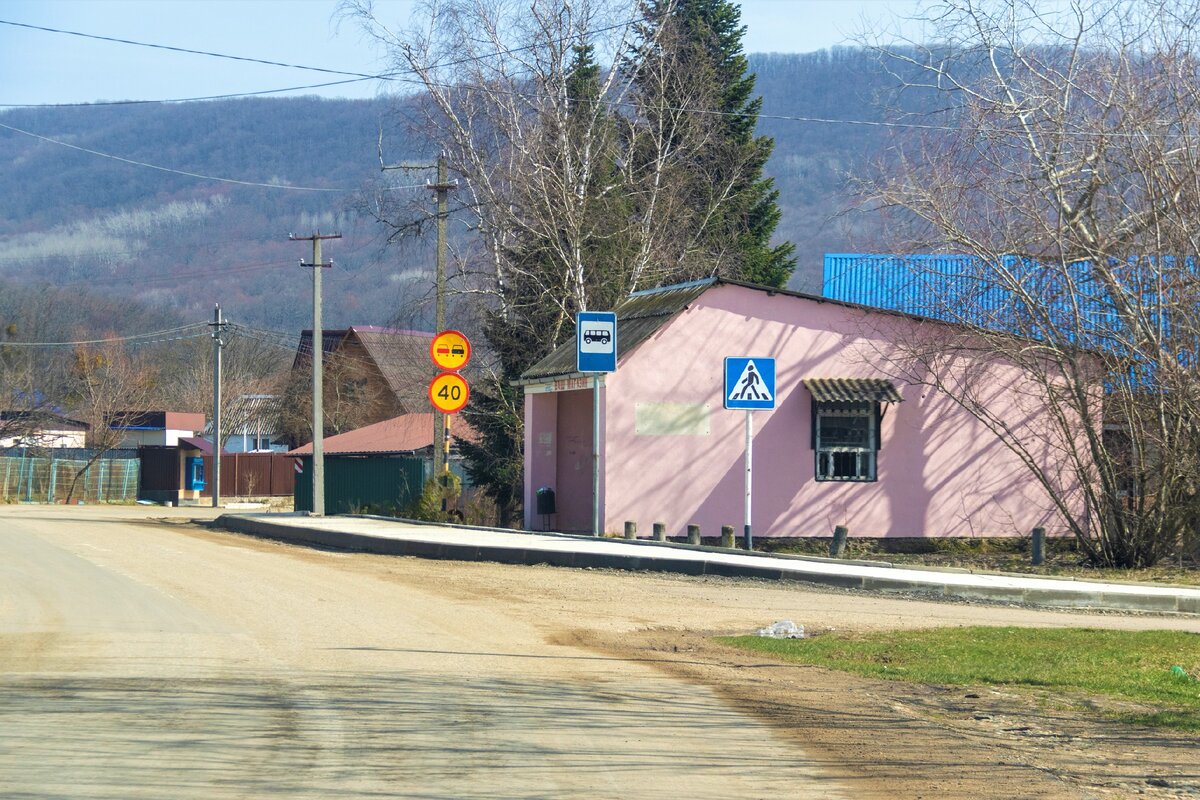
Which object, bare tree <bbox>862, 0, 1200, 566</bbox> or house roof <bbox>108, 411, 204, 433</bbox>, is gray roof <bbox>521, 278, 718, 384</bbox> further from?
house roof <bbox>108, 411, 204, 433</bbox>

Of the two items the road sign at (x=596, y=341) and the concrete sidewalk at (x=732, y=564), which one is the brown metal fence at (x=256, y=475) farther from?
the road sign at (x=596, y=341)

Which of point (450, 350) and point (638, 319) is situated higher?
point (638, 319)

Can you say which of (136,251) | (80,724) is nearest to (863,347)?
(80,724)

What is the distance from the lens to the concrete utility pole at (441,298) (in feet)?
92.1

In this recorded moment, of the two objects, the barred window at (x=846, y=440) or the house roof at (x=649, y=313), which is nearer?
the house roof at (x=649, y=313)

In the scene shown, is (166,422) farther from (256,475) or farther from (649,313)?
(649,313)

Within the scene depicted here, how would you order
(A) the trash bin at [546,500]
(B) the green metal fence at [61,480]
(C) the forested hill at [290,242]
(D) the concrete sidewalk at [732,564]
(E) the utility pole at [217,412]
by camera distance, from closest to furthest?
1. (D) the concrete sidewalk at [732,564]
2. (A) the trash bin at [546,500]
3. (E) the utility pole at [217,412]
4. (B) the green metal fence at [61,480]
5. (C) the forested hill at [290,242]

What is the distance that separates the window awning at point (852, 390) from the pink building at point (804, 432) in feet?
0.12

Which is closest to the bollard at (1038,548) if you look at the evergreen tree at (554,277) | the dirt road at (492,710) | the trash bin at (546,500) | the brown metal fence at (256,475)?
the dirt road at (492,710)

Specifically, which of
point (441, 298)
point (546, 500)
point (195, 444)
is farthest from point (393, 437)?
point (546, 500)

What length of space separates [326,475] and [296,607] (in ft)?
82.4

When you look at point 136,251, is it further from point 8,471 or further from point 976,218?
point 976,218

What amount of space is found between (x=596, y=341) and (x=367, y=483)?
16217 millimetres

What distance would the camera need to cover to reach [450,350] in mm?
26219
